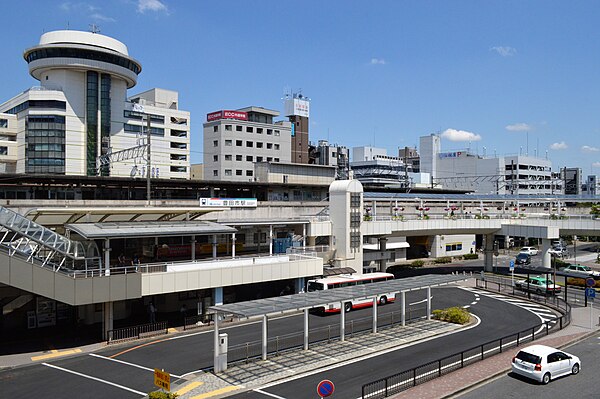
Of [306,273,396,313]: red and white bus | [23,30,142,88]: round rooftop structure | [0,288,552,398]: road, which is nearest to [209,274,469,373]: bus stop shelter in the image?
[0,288,552,398]: road

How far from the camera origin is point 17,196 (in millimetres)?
58719

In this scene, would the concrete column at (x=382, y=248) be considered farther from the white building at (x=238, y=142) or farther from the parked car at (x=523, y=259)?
the white building at (x=238, y=142)

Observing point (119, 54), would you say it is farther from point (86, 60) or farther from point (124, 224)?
point (124, 224)

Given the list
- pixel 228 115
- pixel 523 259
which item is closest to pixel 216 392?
pixel 523 259

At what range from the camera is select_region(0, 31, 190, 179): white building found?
8894 cm

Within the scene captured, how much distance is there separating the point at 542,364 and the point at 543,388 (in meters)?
1.08

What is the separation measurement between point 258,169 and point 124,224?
45.4 meters

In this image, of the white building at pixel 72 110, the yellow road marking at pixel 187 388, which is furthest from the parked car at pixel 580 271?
the white building at pixel 72 110

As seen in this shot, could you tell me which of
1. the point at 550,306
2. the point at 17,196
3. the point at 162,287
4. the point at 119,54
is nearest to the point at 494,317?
the point at 550,306

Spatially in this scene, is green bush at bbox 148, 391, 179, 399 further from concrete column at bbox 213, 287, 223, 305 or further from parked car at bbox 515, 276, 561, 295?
parked car at bbox 515, 276, 561, 295

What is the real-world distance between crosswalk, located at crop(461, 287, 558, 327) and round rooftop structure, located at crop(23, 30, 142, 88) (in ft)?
239

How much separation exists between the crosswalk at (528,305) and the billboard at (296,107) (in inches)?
3355

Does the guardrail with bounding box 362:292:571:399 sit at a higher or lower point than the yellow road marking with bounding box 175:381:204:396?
higher

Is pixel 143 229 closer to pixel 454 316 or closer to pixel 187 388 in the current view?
pixel 187 388
